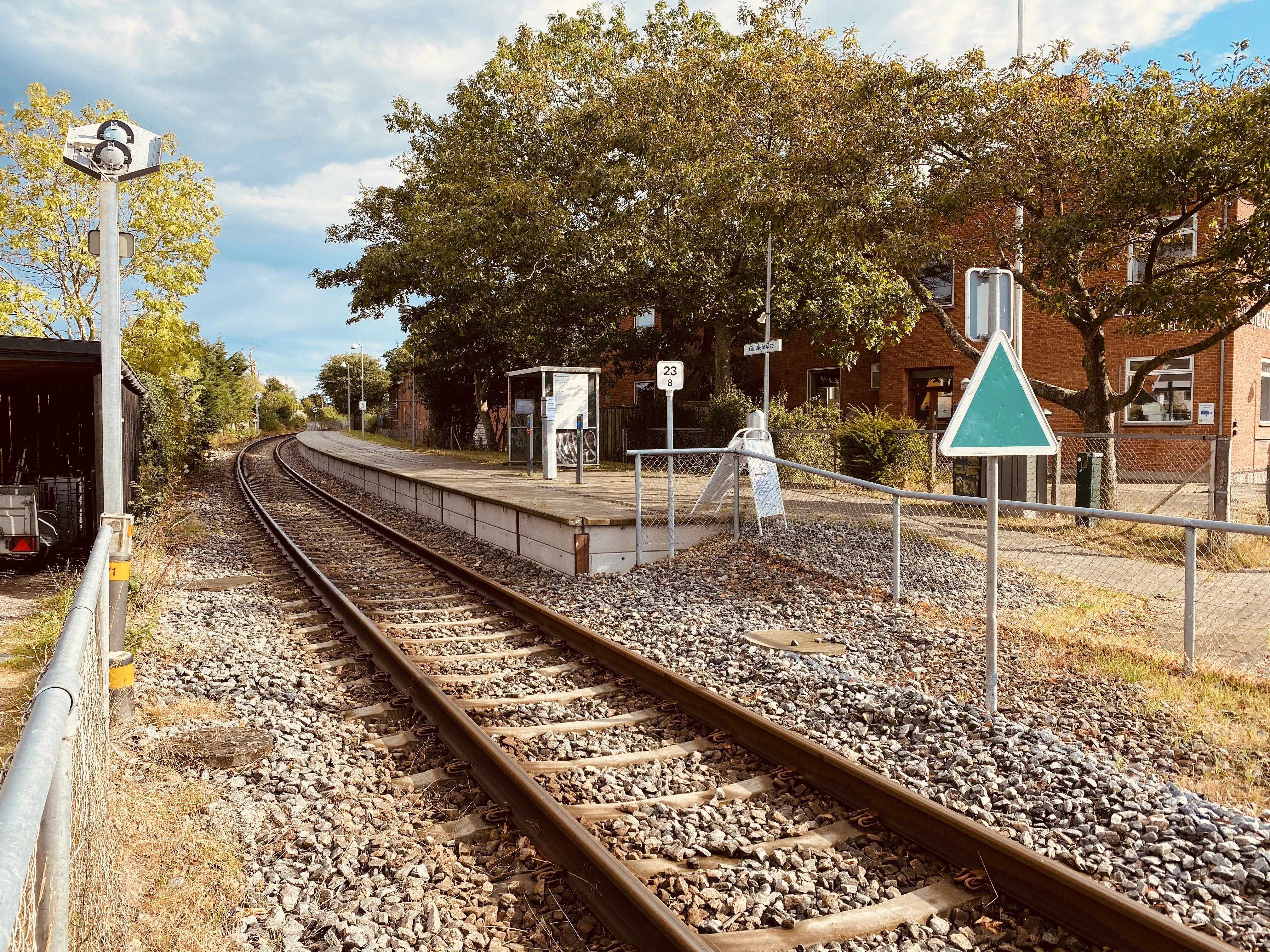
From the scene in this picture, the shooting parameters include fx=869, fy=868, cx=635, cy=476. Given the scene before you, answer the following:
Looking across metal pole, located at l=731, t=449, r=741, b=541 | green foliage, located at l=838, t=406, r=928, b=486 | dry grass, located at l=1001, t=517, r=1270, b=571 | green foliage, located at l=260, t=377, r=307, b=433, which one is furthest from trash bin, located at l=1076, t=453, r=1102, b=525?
green foliage, located at l=260, t=377, r=307, b=433

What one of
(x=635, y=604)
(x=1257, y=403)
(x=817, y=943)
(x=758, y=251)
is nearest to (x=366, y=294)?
(x=758, y=251)

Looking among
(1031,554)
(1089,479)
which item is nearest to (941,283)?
(1089,479)

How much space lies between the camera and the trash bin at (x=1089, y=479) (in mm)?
12703

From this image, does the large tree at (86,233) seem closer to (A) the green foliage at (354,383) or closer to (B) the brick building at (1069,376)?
(B) the brick building at (1069,376)

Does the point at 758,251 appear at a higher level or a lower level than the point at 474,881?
higher

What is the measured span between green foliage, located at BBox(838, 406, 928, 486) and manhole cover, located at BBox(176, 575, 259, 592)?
1081 centimetres

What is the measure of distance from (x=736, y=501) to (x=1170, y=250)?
15950 millimetres

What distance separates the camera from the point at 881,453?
16.4 m

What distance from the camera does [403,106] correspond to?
32750 mm

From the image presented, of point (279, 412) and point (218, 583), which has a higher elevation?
point (279, 412)

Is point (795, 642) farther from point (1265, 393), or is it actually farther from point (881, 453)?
point (1265, 393)

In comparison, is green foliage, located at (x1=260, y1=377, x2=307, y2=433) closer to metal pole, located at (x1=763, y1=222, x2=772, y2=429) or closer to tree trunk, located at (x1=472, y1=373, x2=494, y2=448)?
tree trunk, located at (x1=472, y1=373, x2=494, y2=448)

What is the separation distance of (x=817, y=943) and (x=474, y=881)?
4.68ft

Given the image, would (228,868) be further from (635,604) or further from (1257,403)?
(1257,403)
